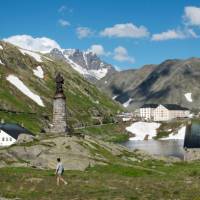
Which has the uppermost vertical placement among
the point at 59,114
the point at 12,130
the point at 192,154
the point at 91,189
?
the point at 59,114

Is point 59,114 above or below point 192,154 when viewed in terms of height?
above

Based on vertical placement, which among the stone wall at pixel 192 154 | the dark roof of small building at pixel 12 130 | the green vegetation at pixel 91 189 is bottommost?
the green vegetation at pixel 91 189

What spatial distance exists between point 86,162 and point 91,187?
34.0 metres

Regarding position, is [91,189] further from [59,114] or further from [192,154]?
[192,154]

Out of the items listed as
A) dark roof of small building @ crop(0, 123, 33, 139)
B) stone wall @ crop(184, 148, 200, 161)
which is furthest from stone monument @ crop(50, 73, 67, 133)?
stone wall @ crop(184, 148, 200, 161)

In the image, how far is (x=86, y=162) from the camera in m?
75.3

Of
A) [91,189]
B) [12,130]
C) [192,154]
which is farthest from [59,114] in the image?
[91,189]

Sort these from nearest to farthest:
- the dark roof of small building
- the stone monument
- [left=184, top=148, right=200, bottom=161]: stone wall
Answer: the stone monument
[left=184, top=148, right=200, bottom=161]: stone wall
the dark roof of small building

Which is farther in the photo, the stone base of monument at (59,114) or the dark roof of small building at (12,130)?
the dark roof of small building at (12,130)

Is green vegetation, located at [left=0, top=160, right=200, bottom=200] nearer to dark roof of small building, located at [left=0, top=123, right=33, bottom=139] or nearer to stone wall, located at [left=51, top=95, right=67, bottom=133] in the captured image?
stone wall, located at [left=51, top=95, right=67, bottom=133]

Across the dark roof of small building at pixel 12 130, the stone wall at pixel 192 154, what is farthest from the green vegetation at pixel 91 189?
the dark roof of small building at pixel 12 130

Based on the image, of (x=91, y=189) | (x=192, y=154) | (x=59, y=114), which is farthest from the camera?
(x=192, y=154)

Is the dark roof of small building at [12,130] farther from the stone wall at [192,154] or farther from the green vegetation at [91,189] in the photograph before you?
the green vegetation at [91,189]

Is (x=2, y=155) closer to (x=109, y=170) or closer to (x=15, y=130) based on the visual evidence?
(x=109, y=170)
